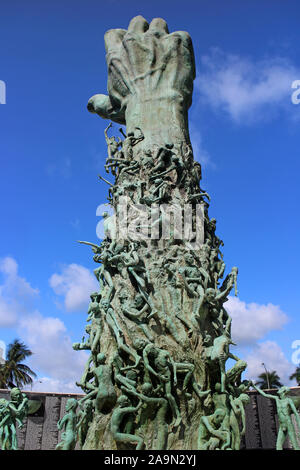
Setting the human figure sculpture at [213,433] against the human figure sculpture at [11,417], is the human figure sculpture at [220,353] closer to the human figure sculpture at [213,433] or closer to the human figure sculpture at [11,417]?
the human figure sculpture at [213,433]

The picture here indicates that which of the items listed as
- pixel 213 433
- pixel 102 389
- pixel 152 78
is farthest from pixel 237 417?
pixel 152 78

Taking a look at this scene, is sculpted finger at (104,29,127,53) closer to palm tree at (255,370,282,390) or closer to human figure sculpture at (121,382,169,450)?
human figure sculpture at (121,382,169,450)

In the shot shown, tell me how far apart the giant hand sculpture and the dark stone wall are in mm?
8978

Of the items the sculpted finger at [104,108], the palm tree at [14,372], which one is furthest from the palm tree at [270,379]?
the sculpted finger at [104,108]

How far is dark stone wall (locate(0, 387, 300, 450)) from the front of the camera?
13.4 meters

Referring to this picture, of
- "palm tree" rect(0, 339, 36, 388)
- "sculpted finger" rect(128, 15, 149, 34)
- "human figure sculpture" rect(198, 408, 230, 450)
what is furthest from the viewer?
"palm tree" rect(0, 339, 36, 388)

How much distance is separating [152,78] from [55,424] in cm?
1153

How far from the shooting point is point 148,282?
964cm

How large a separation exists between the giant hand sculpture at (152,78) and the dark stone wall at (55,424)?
29.5ft

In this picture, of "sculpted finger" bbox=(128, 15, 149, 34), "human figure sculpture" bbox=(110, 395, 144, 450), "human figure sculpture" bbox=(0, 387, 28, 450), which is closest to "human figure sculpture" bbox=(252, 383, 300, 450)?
"human figure sculpture" bbox=(110, 395, 144, 450)

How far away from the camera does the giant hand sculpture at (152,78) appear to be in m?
12.2

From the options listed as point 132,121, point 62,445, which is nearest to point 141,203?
point 132,121

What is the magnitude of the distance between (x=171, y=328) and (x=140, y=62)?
8502 millimetres
